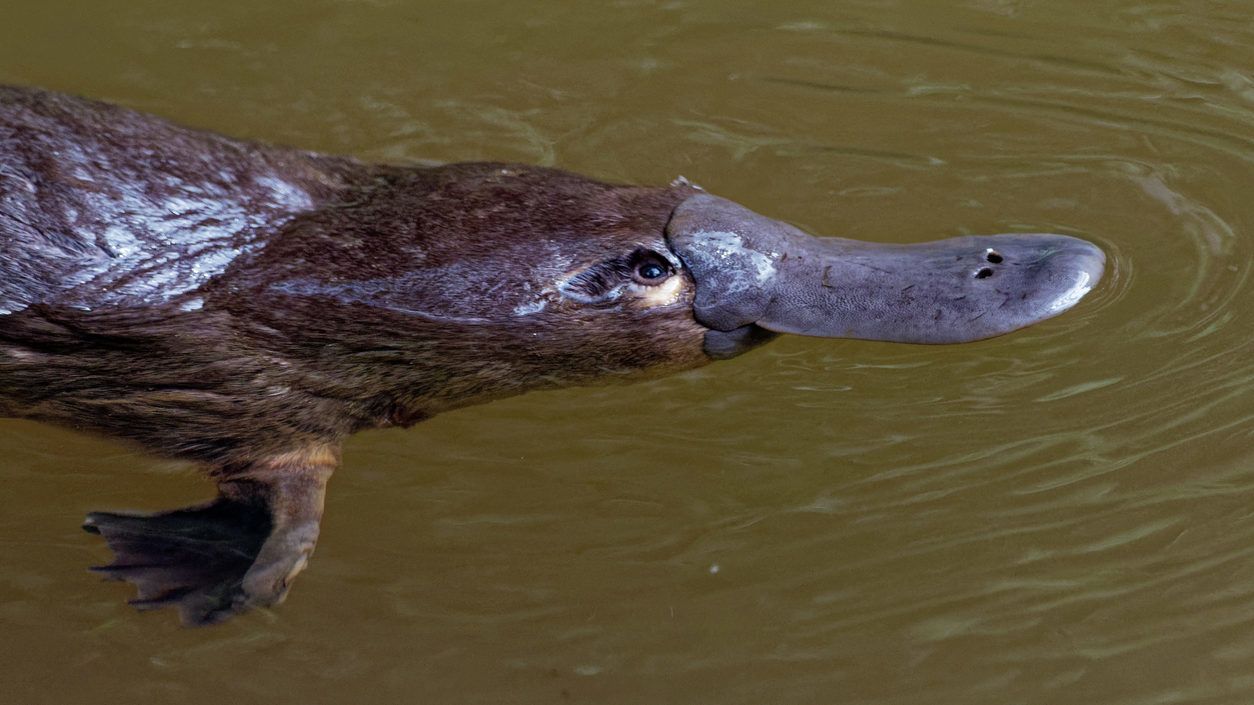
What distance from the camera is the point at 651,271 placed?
3535 millimetres

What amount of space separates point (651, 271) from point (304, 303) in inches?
35.5

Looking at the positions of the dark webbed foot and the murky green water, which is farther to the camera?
the murky green water

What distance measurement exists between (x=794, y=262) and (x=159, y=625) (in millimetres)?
2024

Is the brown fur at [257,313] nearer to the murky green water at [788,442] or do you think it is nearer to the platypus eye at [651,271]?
the platypus eye at [651,271]

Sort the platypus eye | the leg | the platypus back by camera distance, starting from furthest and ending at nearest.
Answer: the platypus eye → the leg → the platypus back

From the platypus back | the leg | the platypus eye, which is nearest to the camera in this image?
the platypus back

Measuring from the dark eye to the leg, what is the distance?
971 mm

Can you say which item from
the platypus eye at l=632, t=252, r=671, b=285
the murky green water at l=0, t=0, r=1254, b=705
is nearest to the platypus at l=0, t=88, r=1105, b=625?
the platypus eye at l=632, t=252, r=671, b=285

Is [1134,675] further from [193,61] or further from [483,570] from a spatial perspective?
[193,61]

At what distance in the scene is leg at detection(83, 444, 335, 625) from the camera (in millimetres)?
3408

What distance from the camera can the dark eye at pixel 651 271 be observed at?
3533 millimetres

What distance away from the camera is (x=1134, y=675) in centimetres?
352

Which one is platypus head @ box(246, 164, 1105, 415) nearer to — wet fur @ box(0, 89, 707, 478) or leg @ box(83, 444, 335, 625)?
wet fur @ box(0, 89, 707, 478)

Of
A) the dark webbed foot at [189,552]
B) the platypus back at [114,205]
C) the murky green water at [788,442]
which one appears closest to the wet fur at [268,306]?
the platypus back at [114,205]
